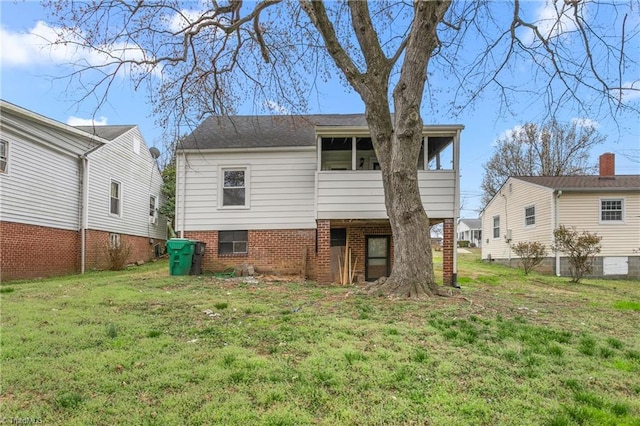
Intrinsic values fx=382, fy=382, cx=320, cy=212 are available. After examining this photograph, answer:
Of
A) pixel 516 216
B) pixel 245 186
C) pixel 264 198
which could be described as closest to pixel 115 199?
pixel 245 186

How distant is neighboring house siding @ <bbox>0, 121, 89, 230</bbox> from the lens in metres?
11.2

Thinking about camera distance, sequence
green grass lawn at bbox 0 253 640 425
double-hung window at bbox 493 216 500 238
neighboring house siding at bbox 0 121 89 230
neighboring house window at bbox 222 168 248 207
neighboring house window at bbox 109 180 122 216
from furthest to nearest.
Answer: double-hung window at bbox 493 216 500 238, neighboring house window at bbox 109 180 122 216, neighboring house window at bbox 222 168 248 207, neighboring house siding at bbox 0 121 89 230, green grass lawn at bbox 0 253 640 425

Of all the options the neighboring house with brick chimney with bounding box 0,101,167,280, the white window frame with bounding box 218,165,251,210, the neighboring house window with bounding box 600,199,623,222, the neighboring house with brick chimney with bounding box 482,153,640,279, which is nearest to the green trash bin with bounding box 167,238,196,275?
the white window frame with bounding box 218,165,251,210

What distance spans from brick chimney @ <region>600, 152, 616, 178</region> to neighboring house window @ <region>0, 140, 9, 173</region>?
23.3 metres

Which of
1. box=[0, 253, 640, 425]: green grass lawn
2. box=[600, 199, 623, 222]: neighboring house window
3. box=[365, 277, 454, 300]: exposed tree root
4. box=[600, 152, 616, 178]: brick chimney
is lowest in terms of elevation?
box=[0, 253, 640, 425]: green grass lawn

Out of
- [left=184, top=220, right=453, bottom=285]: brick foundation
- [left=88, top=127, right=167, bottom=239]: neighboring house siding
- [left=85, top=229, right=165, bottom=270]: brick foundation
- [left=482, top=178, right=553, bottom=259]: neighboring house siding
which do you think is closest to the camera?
[left=184, top=220, right=453, bottom=285]: brick foundation

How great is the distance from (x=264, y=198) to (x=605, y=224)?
568 inches

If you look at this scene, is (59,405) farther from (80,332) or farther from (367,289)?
(367,289)

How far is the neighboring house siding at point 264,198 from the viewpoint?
40.0 ft

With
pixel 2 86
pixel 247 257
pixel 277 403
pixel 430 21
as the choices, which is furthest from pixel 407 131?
pixel 2 86

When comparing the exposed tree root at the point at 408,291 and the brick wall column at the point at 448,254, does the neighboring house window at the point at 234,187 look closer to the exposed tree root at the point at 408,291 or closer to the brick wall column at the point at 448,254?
the brick wall column at the point at 448,254

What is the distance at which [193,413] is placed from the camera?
268 centimetres

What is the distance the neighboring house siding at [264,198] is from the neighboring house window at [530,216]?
37.7 feet

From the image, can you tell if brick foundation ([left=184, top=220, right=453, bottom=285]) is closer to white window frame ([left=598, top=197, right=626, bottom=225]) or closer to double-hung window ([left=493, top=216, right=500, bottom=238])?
white window frame ([left=598, top=197, right=626, bottom=225])
